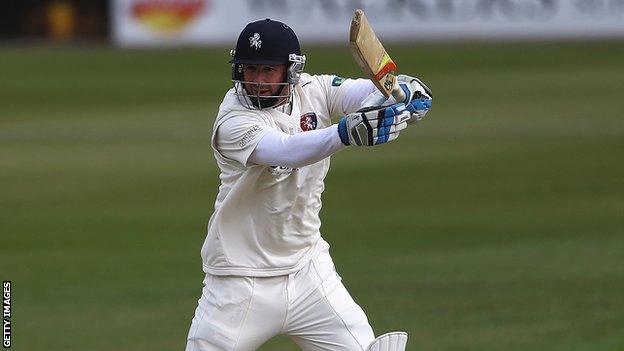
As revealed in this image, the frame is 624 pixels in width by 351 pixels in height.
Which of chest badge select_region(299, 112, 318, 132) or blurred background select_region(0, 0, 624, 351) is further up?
chest badge select_region(299, 112, 318, 132)

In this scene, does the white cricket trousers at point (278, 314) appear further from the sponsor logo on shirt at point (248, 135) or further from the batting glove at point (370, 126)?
the batting glove at point (370, 126)

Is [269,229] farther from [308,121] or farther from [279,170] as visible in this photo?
[308,121]

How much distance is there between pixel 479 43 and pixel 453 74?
5.06m

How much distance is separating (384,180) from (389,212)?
195 cm

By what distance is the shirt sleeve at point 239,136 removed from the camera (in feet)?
16.8

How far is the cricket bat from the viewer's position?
4.80m

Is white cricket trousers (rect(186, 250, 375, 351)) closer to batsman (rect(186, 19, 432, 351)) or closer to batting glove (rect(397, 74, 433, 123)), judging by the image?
batsman (rect(186, 19, 432, 351))

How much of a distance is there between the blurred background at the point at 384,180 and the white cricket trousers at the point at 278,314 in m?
2.32

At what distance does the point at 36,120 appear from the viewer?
69.2 feet

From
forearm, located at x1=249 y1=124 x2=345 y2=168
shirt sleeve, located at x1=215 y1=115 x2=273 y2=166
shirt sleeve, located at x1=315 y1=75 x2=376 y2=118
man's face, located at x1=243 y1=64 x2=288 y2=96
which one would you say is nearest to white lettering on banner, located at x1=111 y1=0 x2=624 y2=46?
shirt sleeve, located at x1=315 y1=75 x2=376 y2=118

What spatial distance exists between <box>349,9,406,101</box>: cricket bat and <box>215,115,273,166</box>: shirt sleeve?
20.2 inches

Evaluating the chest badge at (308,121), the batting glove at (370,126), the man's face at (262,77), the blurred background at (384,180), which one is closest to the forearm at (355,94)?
the chest badge at (308,121)

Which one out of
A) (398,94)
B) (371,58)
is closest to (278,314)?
(398,94)

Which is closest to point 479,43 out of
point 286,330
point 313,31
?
point 313,31
